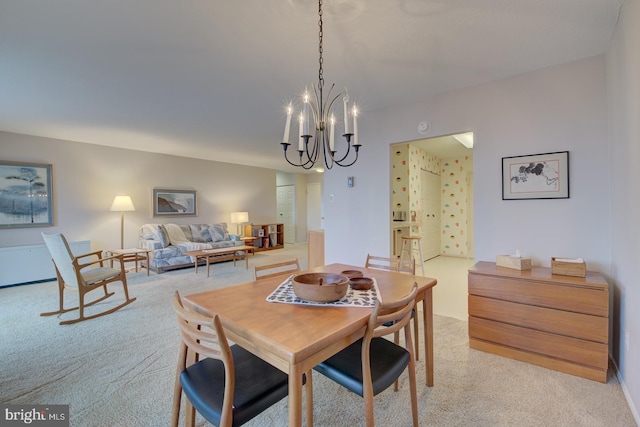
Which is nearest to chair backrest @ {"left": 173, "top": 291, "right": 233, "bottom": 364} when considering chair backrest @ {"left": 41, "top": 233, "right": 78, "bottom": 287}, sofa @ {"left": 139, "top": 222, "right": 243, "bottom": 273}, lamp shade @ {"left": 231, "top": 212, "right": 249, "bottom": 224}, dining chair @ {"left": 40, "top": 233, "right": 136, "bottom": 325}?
dining chair @ {"left": 40, "top": 233, "right": 136, "bottom": 325}

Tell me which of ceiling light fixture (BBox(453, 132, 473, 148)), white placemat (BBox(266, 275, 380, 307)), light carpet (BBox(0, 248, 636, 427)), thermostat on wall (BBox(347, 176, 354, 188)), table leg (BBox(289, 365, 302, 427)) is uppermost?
ceiling light fixture (BBox(453, 132, 473, 148))

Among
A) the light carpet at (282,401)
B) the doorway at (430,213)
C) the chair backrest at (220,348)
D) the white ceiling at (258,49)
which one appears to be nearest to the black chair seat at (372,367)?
Result: the light carpet at (282,401)

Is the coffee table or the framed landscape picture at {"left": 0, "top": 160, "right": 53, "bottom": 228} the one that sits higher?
the framed landscape picture at {"left": 0, "top": 160, "right": 53, "bottom": 228}

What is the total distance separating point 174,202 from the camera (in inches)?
244

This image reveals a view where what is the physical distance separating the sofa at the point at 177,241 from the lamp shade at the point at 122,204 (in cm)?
53

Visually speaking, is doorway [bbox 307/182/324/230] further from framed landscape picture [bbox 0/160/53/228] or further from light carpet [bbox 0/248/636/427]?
light carpet [bbox 0/248/636/427]

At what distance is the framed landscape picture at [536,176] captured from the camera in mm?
2418

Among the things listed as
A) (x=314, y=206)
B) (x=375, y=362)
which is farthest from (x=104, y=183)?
(x=375, y=362)

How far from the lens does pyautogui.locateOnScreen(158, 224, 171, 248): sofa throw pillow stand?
207 inches

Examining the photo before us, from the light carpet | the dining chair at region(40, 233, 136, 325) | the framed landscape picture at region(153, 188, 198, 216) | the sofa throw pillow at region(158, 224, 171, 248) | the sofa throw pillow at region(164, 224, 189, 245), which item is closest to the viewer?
the light carpet

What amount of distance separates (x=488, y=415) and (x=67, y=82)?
13.9 ft

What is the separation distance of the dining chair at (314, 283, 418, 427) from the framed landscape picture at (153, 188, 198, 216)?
5.74m

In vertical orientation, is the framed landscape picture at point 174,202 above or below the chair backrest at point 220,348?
above

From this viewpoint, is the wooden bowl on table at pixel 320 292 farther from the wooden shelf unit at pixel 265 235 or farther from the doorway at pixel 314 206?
the doorway at pixel 314 206
